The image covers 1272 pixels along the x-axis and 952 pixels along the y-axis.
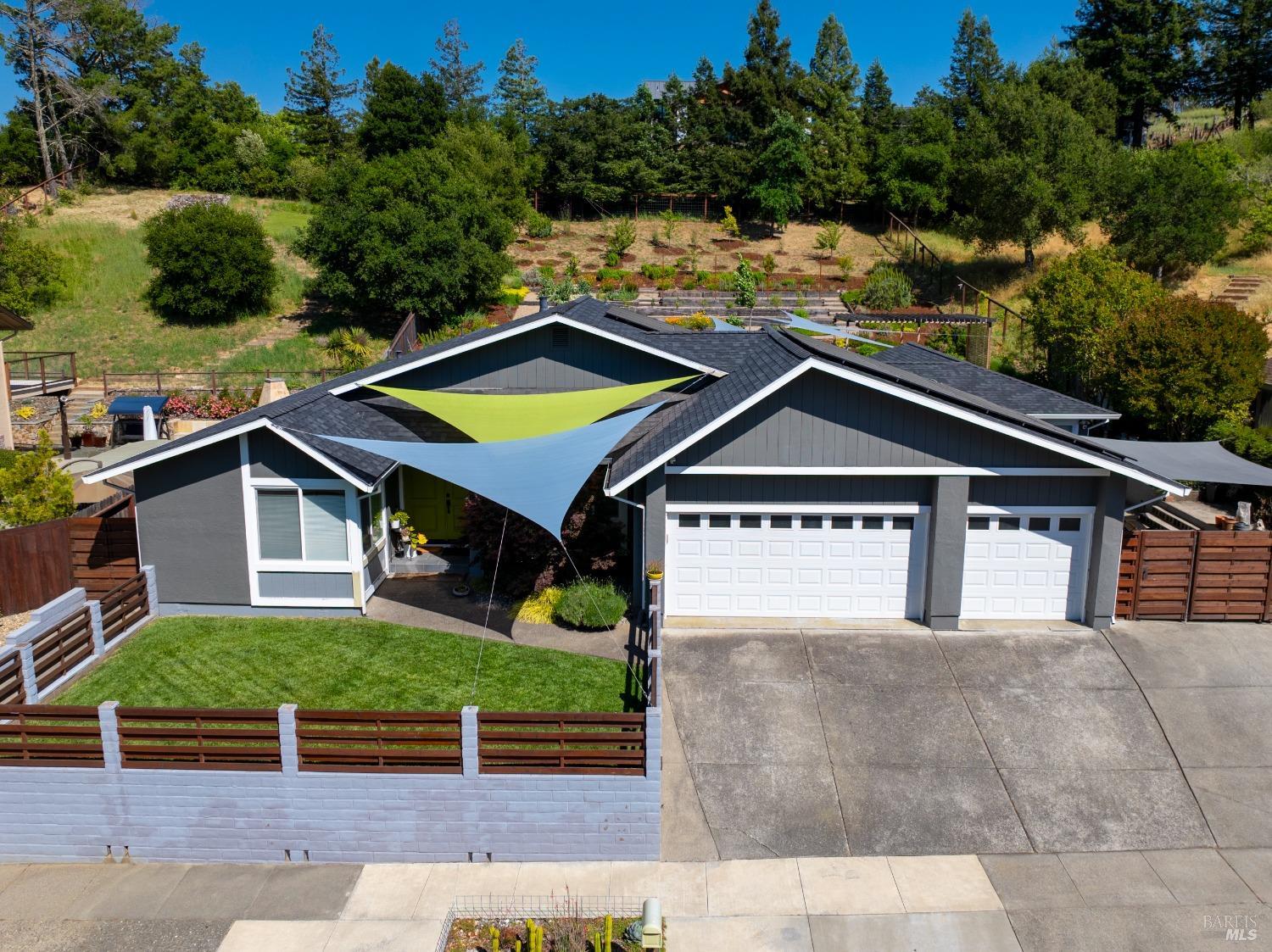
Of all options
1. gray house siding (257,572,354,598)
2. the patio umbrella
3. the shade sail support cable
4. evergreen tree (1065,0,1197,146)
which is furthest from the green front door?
evergreen tree (1065,0,1197,146)

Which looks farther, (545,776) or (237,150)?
(237,150)

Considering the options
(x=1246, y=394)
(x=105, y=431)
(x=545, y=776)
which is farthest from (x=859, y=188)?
(x=545, y=776)

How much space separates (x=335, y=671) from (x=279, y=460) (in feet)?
12.2

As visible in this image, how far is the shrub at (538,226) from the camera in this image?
174 ft

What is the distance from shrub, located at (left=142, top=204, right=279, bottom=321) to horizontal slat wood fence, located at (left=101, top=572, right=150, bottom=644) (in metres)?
29.3

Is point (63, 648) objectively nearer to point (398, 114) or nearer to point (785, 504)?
point (785, 504)

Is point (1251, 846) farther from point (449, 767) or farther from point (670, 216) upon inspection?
point (670, 216)

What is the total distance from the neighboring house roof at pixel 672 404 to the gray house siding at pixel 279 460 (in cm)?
30

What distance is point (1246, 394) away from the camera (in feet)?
74.6

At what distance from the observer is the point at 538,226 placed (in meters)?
53.3

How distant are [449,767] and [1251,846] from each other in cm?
929

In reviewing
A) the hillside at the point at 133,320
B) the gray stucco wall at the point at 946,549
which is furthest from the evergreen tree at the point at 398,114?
the gray stucco wall at the point at 946,549

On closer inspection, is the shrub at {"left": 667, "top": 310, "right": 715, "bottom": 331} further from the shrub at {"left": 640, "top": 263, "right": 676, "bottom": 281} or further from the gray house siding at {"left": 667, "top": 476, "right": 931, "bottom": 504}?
the gray house siding at {"left": 667, "top": 476, "right": 931, "bottom": 504}

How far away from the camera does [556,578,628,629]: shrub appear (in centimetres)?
1505
